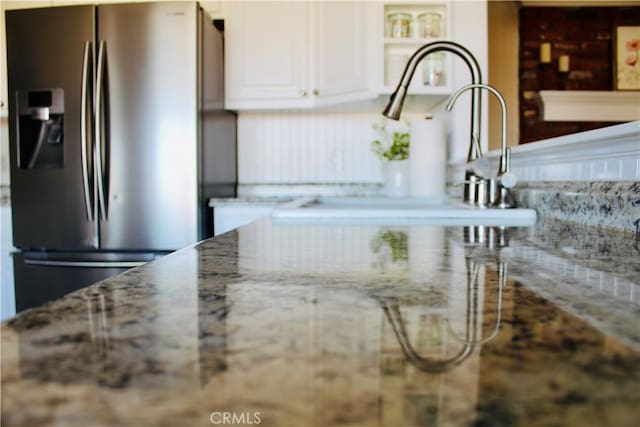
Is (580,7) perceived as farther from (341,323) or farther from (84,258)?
(341,323)

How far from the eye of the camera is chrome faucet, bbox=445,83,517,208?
137 cm

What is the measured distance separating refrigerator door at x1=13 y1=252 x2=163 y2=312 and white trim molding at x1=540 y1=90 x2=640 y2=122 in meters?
3.37

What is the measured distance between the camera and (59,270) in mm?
2191

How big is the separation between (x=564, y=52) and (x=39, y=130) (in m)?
3.85

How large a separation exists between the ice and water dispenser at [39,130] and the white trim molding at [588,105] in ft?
11.5

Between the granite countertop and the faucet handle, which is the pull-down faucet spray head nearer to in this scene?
the faucet handle

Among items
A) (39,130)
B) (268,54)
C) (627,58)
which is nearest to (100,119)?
(39,130)

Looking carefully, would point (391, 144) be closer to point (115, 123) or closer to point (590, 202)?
point (115, 123)

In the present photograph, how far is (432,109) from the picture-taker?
2.60 metres

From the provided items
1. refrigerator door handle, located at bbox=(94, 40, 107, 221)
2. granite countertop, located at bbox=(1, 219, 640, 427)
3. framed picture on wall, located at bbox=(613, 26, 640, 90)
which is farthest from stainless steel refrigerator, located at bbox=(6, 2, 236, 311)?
framed picture on wall, located at bbox=(613, 26, 640, 90)

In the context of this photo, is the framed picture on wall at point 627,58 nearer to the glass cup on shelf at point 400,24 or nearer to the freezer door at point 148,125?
the glass cup on shelf at point 400,24

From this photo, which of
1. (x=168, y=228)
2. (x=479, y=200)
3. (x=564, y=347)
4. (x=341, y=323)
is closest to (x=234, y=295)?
(x=341, y=323)

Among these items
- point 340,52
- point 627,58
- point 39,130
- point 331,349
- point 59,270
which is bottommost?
point 59,270

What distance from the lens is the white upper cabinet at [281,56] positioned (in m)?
2.38
